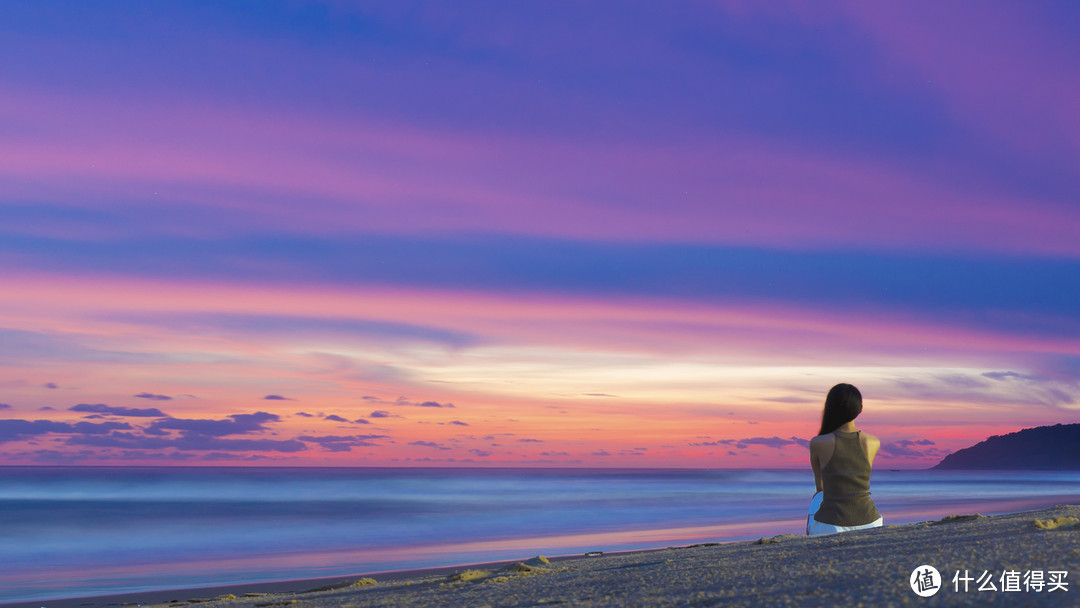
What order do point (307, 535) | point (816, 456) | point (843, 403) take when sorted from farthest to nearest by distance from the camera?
point (307, 535) → point (816, 456) → point (843, 403)

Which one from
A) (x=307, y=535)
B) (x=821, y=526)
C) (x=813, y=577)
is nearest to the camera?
(x=813, y=577)

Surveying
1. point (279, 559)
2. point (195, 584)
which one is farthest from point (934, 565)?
point (279, 559)

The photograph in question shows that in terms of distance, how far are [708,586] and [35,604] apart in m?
12.4

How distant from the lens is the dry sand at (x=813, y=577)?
376cm

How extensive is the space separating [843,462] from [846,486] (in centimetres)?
27

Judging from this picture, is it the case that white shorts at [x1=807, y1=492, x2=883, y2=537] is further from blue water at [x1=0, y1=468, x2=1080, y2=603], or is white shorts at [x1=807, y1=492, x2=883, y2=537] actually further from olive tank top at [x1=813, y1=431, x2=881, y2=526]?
blue water at [x1=0, y1=468, x2=1080, y2=603]

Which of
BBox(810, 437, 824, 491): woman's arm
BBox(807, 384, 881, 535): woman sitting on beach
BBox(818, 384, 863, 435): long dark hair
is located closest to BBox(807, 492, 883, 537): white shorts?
BBox(807, 384, 881, 535): woman sitting on beach

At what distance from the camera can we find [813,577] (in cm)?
441

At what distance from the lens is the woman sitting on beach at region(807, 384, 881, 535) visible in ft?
20.5

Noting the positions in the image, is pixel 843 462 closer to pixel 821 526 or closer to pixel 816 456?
pixel 816 456

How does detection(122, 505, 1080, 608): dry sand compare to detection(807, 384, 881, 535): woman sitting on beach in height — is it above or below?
below

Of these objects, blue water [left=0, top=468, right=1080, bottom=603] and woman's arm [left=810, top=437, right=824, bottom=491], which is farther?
blue water [left=0, top=468, right=1080, bottom=603]

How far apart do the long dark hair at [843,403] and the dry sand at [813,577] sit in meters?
0.89

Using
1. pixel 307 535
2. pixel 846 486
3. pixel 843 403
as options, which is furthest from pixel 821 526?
pixel 307 535
